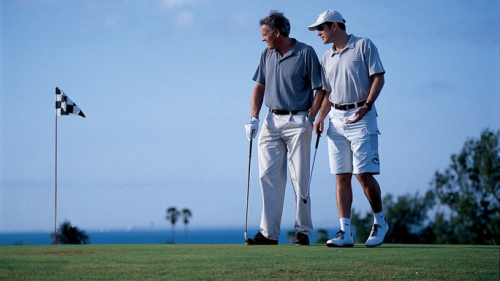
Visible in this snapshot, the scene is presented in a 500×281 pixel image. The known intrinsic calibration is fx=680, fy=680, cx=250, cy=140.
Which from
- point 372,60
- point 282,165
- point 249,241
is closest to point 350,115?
point 372,60

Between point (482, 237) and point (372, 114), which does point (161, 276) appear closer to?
point (372, 114)

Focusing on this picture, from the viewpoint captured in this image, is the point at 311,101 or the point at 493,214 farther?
the point at 493,214

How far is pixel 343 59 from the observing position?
7207 millimetres

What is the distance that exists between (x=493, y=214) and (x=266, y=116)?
151ft

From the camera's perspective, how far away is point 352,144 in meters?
7.14

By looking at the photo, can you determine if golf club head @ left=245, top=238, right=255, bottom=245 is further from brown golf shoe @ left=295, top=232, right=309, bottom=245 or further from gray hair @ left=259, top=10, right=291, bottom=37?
gray hair @ left=259, top=10, right=291, bottom=37

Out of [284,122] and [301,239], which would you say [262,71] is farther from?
[301,239]

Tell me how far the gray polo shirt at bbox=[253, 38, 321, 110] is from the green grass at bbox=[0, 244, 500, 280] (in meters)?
1.93

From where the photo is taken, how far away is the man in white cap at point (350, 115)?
7.07 meters

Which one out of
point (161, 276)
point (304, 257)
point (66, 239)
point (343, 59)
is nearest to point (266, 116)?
point (343, 59)

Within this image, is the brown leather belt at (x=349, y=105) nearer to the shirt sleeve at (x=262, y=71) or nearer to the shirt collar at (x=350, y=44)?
the shirt collar at (x=350, y=44)

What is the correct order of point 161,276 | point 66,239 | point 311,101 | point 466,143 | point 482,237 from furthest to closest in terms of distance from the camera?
point 466,143
point 482,237
point 66,239
point 311,101
point 161,276

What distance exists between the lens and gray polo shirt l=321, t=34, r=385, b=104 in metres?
7.11

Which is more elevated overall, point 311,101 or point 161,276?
point 311,101
